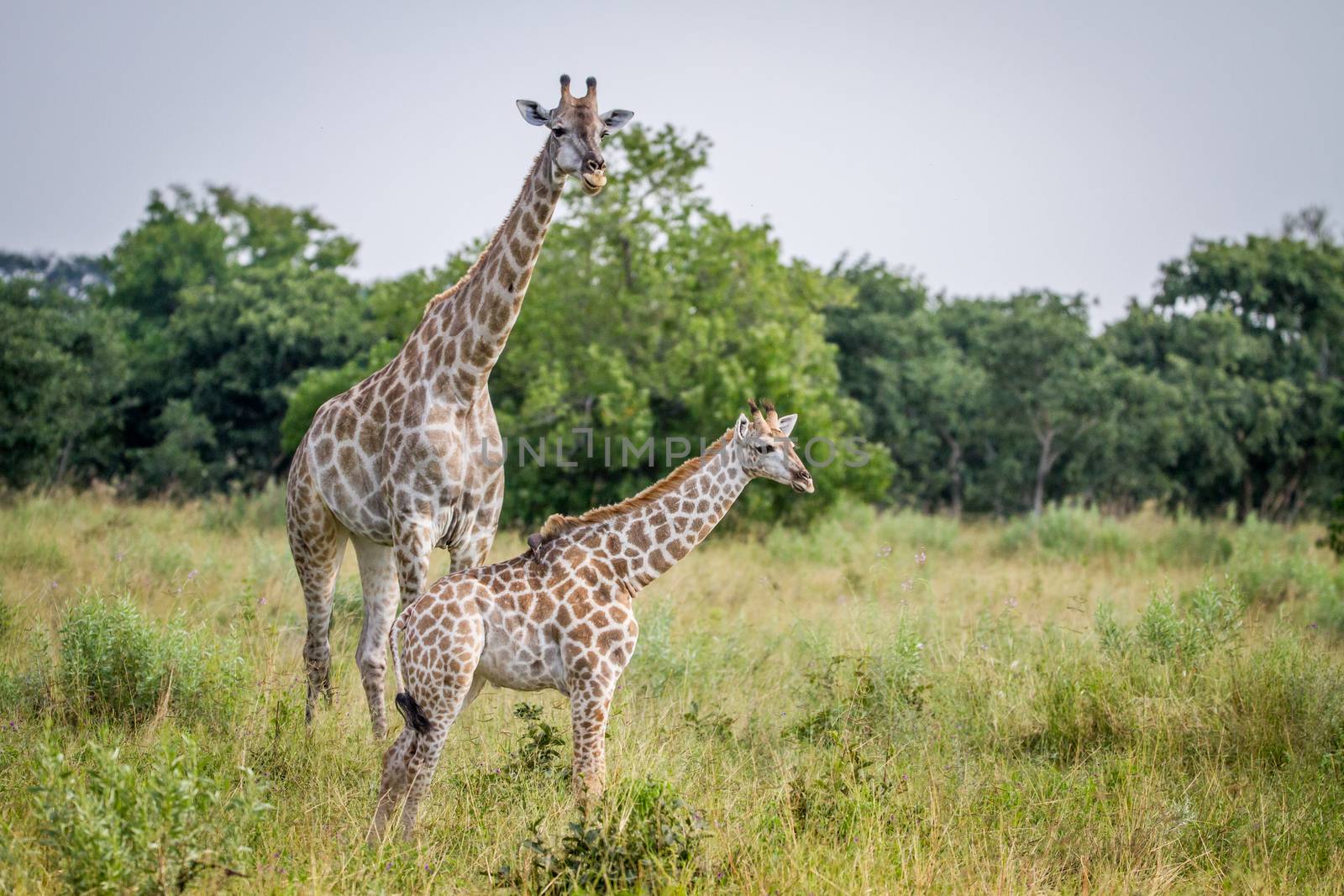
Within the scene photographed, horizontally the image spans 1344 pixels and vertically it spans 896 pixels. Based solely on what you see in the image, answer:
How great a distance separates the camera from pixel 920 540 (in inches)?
665

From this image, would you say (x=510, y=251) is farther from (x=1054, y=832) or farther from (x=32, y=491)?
(x=32, y=491)

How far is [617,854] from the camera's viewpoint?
4594mm

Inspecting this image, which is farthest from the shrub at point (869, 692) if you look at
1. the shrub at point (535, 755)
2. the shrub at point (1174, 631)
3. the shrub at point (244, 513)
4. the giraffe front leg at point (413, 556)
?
the shrub at point (244, 513)

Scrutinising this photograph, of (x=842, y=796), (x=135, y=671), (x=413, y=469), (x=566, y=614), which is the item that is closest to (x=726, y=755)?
(x=842, y=796)

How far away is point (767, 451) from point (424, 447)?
6.57 feet

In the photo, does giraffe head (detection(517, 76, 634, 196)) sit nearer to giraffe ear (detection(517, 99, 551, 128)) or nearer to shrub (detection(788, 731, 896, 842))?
giraffe ear (detection(517, 99, 551, 128))

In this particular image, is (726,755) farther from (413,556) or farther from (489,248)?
(489,248)

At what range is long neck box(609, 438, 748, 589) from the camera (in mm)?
5543

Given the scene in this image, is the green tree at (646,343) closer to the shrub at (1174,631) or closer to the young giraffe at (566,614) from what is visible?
the shrub at (1174,631)

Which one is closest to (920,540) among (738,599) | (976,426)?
(738,599)

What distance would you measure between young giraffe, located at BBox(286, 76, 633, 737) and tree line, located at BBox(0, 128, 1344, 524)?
7.86m

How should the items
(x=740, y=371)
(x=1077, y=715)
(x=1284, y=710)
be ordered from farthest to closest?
(x=740, y=371)
(x=1077, y=715)
(x=1284, y=710)

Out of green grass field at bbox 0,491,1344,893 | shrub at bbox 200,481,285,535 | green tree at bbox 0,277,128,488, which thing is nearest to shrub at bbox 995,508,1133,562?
green grass field at bbox 0,491,1344,893

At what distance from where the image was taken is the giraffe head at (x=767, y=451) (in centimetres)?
554
